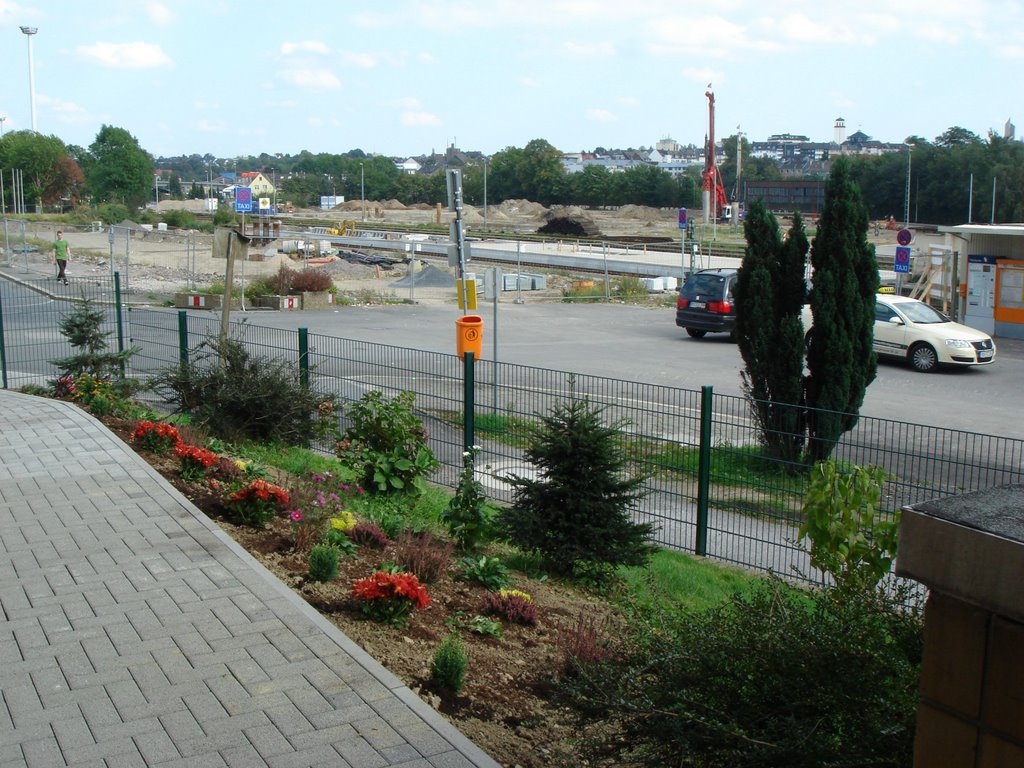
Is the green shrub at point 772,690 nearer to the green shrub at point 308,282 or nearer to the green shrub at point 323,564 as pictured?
the green shrub at point 323,564

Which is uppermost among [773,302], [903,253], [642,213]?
[642,213]

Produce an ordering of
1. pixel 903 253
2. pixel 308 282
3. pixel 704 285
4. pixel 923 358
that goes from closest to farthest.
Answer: pixel 923 358
pixel 704 285
pixel 903 253
pixel 308 282

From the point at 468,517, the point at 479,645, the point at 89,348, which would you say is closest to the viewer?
the point at 479,645

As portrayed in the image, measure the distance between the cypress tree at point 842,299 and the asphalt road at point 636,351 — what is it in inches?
194

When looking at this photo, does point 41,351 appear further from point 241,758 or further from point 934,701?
point 934,701

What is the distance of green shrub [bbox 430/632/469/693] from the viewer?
17.1 ft

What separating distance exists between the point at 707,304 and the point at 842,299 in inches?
545

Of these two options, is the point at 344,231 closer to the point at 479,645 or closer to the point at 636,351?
the point at 636,351

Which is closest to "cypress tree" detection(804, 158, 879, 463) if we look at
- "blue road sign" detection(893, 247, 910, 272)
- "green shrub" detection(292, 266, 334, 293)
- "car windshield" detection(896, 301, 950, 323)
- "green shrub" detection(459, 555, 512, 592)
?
"green shrub" detection(459, 555, 512, 592)

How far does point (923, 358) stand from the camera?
22.7 meters

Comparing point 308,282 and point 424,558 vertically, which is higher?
point 308,282

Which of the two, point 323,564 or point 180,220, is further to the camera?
point 180,220

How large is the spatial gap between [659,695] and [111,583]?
14.4 feet

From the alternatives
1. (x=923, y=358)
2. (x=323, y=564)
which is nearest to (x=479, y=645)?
(x=323, y=564)
